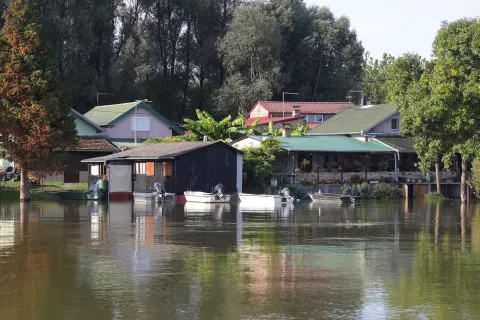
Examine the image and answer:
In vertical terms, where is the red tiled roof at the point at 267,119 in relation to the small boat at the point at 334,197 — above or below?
above

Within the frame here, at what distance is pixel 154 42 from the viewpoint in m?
99.6

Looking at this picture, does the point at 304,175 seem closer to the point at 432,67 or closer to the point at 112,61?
the point at 432,67

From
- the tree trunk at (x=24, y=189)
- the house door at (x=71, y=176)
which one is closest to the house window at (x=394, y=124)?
the house door at (x=71, y=176)

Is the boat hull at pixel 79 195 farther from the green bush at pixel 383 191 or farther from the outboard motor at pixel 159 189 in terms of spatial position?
the green bush at pixel 383 191

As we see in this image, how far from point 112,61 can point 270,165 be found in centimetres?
3337

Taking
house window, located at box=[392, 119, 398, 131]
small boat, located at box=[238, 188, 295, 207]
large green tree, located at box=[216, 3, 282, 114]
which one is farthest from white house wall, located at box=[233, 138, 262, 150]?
large green tree, located at box=[216, 3, 282, 114]

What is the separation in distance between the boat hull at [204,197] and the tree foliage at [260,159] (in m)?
5.67

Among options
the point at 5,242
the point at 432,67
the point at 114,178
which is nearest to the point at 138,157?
the point at 114,178

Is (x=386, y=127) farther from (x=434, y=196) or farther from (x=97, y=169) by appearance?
(x=97, y=169)

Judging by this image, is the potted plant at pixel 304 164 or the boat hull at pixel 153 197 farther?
the potted plant at pixel 304 164

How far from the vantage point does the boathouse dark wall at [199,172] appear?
6209cm

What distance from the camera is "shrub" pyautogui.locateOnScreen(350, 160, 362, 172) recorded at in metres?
A: 71.1

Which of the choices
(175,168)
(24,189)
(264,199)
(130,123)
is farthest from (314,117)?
(24,189)

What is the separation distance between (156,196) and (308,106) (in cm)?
4374
